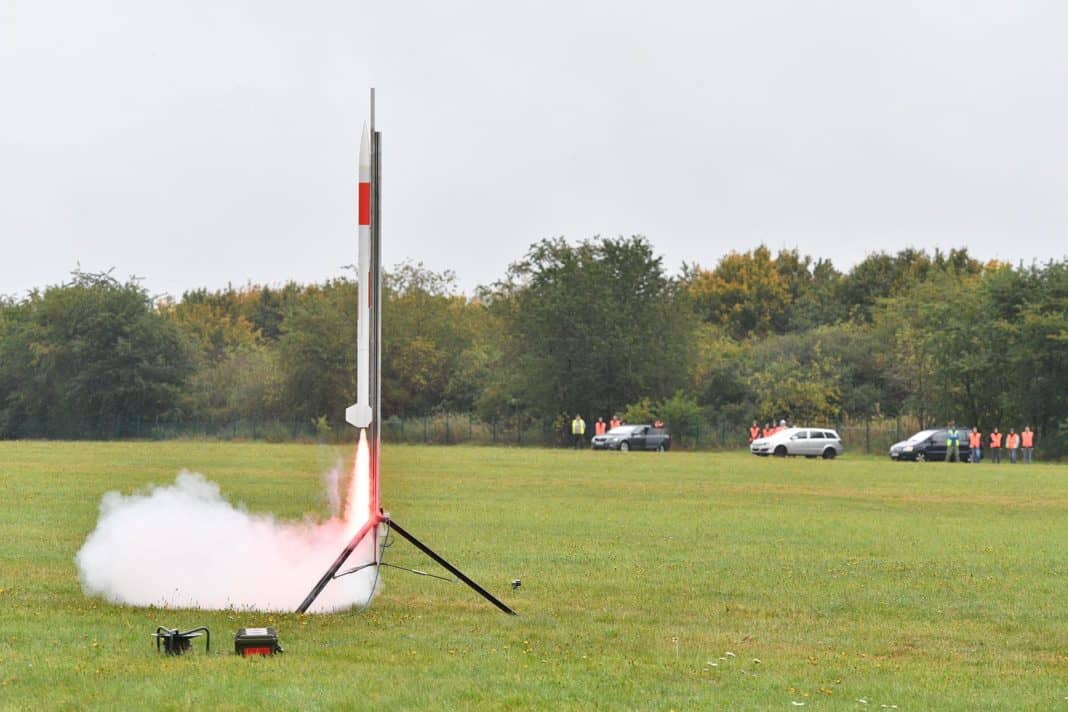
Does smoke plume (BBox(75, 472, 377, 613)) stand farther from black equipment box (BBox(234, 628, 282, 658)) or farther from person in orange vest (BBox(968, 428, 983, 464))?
person in orange vest (BBox(968, 428, 983, 464))

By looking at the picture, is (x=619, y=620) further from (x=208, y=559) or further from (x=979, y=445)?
(x=979, y=445)

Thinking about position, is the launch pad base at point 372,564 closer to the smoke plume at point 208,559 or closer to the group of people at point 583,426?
the smoke plume at point 208,559

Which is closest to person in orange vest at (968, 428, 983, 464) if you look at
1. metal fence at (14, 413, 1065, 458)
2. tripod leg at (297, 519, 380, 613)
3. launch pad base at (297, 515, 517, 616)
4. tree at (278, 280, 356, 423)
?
metal fence at (14, 413, 1065, 458)

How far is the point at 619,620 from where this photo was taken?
1433 cm

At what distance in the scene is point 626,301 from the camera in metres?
89.9

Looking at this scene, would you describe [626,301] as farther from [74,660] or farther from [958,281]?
[74,660]

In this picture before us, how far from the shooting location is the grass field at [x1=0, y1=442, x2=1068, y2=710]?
10516 mm

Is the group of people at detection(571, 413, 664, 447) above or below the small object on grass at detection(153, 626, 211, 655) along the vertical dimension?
above

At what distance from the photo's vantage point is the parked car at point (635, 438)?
77.6 metres

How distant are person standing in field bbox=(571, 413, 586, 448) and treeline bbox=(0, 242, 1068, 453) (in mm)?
1500

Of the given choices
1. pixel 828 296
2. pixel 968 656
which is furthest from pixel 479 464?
pixel 828 296

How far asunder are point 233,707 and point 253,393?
3721 inches

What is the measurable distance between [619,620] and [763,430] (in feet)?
243

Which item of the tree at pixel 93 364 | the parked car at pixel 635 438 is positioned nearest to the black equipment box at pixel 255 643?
the parked car at pixel 635 438
